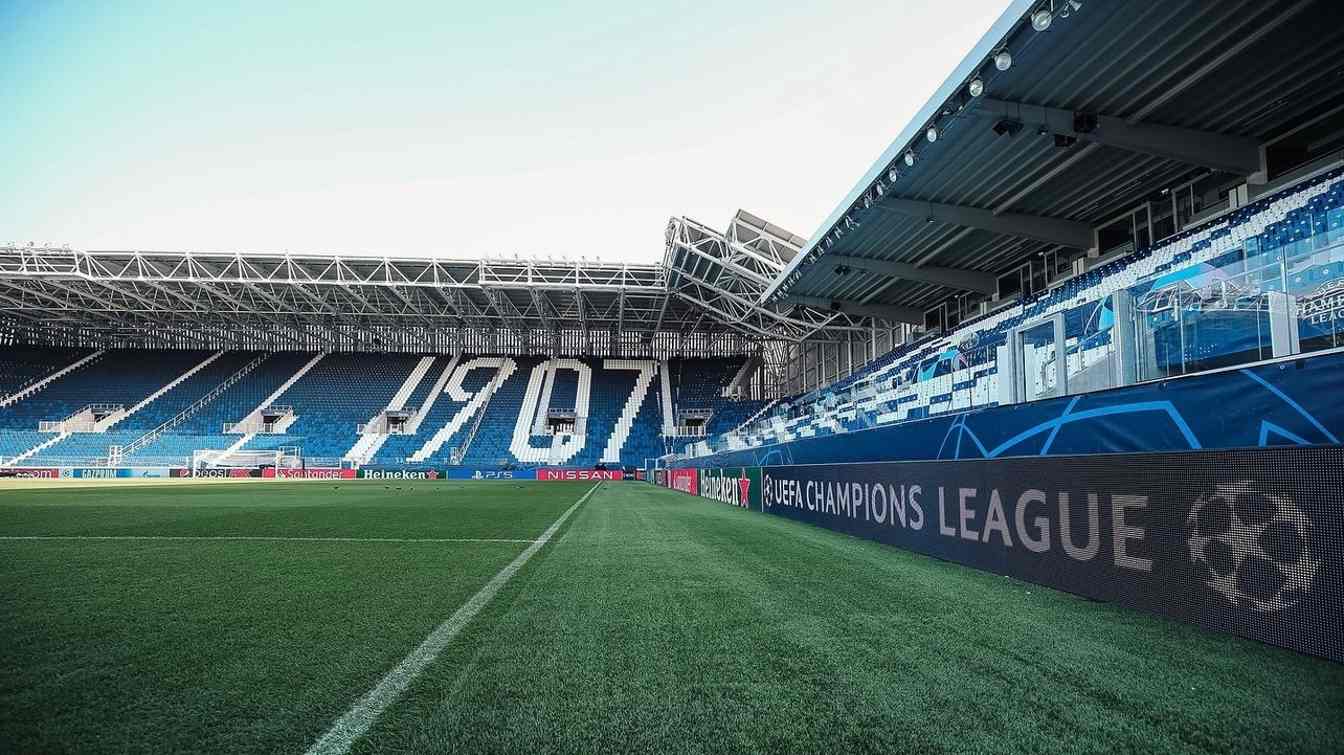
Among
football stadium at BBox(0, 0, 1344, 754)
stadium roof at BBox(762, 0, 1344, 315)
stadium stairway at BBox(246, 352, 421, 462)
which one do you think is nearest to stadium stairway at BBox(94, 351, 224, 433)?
stadium stairway at BBox(246, 352, 421, 462)

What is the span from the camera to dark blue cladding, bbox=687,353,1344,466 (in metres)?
3.01

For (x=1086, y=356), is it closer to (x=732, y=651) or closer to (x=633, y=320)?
(x=732, y=651)

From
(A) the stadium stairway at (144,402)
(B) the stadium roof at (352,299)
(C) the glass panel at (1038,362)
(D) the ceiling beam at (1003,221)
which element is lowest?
(C) the glass panel at (1038,362)

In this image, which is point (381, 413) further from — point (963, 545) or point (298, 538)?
point (963, 545)

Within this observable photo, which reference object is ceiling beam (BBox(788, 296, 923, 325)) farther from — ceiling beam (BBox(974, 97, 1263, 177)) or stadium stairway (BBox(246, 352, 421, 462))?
stadium stairway (BBox(246, 352, 421, 462))

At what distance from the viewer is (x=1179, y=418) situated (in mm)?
3725

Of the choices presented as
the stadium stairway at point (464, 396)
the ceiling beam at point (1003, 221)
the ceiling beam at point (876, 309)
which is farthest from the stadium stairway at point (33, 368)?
the ceiling beam at point (1003, 221)

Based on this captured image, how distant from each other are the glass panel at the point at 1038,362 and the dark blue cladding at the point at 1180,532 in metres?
0.74

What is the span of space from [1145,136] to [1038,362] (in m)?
7.51

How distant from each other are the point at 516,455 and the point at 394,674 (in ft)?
118

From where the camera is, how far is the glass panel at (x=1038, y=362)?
502 centimetres

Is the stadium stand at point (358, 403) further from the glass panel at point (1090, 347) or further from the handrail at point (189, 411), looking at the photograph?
the glass panel at point (1090, 347)

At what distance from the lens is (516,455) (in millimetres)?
37500

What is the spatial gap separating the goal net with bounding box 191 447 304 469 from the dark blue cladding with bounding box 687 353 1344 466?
38339 millimetres
